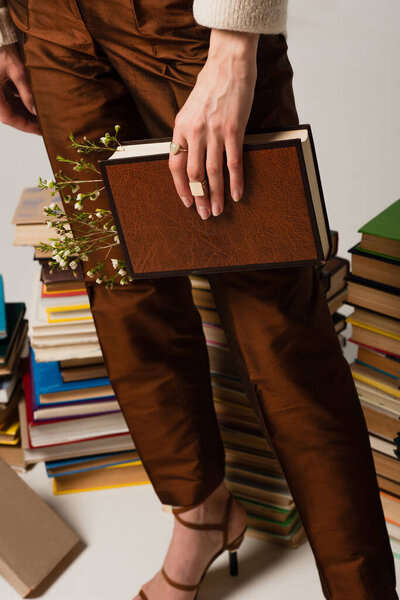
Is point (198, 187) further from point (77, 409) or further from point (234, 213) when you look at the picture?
point (77, 409)

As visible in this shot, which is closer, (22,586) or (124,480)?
(22,586)

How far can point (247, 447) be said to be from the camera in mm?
1513

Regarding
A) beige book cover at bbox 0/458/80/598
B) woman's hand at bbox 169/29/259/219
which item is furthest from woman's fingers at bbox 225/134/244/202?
beige book cover at bbox 0/458/80/598

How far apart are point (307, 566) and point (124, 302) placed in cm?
64

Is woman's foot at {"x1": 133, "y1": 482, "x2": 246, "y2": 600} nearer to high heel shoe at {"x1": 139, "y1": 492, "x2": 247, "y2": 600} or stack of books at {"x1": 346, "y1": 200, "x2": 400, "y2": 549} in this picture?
high heel shoe at {"x1": 139, "y1": 492, "x2": 247, "y2": 600}

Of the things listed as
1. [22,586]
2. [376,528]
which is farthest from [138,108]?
[22,586]

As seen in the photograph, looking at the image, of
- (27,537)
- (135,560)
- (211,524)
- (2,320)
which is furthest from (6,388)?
(211,524)

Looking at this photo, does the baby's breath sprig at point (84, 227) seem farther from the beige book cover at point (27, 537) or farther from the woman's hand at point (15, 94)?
the beige book cover at point (27, 537)

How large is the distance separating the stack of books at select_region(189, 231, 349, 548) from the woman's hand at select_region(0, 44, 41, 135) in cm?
42

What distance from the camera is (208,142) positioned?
96cm

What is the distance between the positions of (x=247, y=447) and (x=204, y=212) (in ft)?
2.13

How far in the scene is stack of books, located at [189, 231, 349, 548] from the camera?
4.86ft

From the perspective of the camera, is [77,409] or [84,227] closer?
[84,227]

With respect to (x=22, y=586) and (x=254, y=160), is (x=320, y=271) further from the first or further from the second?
(x=22, y=586)
